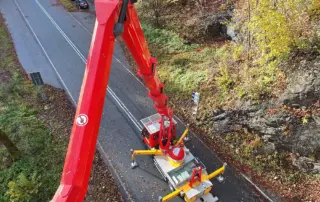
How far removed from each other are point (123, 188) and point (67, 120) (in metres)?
7.37

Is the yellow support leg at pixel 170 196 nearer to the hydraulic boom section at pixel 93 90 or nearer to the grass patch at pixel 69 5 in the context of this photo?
the hydraulic boom section at pixel 93 90

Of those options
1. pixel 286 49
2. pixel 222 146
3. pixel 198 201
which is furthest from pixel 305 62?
pixel 198 201

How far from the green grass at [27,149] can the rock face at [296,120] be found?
1266cm

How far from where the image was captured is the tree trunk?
46.0ft

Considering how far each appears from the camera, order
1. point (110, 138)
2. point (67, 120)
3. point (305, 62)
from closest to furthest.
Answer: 1. point (305, 62)
2. point (110, 138)
3. point (67, 120)

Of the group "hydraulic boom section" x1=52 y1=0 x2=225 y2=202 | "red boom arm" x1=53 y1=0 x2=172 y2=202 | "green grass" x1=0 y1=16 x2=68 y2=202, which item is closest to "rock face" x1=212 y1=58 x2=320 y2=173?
"hydraulic boom section" x1=52 y1=0 x2=225 y2=202

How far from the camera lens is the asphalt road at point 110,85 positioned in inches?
563

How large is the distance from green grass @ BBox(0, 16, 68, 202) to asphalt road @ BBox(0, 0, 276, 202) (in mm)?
2743

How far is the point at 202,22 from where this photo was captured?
25.0 m

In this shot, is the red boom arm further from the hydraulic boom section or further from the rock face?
the rock face

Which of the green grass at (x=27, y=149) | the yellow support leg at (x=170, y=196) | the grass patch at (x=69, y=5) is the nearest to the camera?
the yellow support leg at (x=170, y=196)

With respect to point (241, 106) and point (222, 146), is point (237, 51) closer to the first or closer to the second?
point (241, 106)

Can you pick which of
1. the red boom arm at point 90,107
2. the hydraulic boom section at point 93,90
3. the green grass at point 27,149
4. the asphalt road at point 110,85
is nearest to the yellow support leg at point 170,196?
the asphalt road at point 110,85

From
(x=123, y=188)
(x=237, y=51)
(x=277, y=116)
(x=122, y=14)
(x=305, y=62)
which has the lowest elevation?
(x=123, y=188)
